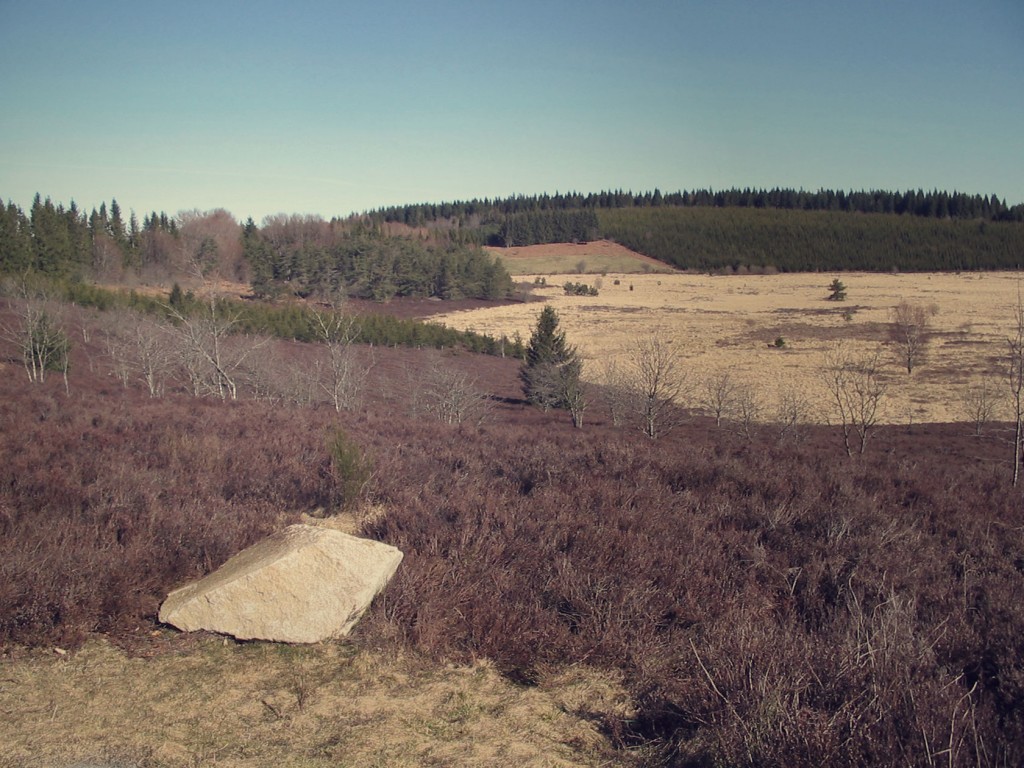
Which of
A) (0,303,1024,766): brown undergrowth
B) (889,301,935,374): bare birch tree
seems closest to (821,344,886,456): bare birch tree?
(889,301,935,374): bare birch tree

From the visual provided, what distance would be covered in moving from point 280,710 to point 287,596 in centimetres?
102

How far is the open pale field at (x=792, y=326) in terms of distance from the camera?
38.4m

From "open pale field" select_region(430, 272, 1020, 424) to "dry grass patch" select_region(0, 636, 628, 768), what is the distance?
30136mm

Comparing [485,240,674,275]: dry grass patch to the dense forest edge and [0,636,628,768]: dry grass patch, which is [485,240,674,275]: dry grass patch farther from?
[0,636,628,768]: dry grass patch

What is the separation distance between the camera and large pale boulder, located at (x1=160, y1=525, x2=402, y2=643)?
4.89 meters

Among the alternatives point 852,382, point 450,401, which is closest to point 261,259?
point 450,401

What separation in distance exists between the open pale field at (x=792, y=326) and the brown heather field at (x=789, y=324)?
10 centimetres

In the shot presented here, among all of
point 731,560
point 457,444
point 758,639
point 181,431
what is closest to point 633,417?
point 457,444

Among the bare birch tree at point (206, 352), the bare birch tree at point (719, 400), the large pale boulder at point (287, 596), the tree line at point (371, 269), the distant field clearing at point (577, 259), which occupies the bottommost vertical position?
the bare birch tree at point (719, 400)

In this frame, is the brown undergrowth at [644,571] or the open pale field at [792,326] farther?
the open pale field at [792,326]

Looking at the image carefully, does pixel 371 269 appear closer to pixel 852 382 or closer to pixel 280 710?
pixel 852 382

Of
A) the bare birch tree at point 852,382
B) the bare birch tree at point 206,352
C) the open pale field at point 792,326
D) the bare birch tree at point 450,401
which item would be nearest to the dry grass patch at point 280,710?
the bare birch tree at point 206,352

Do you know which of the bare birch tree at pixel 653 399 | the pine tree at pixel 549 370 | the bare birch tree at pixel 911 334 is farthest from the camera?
the bare birch tree at pixel 911 334

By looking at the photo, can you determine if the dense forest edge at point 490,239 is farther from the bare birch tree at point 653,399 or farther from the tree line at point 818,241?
the bare birch tree at point 653,399
